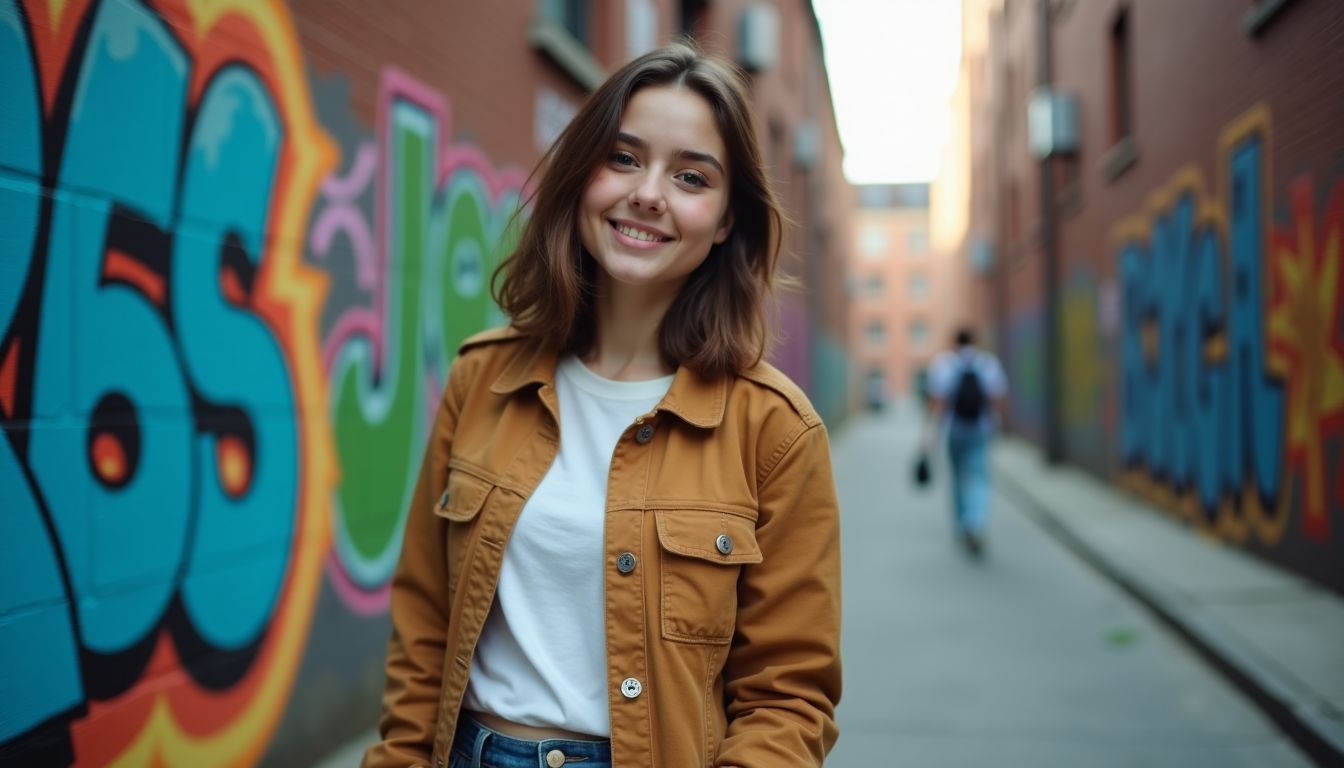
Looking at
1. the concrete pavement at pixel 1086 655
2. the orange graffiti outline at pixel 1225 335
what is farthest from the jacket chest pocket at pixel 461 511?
the orange graffiti outline at pixel 1225 335

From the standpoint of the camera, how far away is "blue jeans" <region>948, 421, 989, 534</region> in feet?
28.1

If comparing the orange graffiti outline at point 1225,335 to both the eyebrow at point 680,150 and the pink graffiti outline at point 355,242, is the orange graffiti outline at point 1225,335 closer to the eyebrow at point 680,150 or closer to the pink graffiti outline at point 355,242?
the pink graffiti outline at point 355,242

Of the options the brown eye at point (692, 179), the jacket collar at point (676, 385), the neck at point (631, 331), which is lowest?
the jacket collar at point (676, 385)

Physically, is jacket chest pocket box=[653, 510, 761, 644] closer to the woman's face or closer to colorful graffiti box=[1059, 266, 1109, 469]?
the woman's face

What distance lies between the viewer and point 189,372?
10.5 feet

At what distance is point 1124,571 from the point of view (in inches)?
287

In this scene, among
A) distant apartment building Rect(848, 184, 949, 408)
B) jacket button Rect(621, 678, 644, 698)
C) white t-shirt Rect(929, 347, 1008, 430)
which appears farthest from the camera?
distant apartment building Rect(848, 184, 949, 408)

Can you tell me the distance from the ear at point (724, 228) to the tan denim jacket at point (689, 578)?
26 centimetres

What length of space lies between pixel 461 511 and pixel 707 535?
1.36 ft

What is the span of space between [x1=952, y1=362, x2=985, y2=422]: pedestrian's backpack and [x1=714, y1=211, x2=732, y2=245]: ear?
7.14m

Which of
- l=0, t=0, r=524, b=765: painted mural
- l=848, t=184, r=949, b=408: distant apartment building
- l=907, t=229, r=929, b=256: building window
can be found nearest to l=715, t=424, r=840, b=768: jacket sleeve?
l=0, t=0, r=524, b=765: painted mural

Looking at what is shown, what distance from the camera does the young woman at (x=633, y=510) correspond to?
162 centimetres

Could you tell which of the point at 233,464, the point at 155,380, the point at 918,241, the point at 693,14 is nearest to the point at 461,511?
the point at 155,380

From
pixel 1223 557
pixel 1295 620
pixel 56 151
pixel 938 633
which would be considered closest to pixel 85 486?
pixel 56 151
